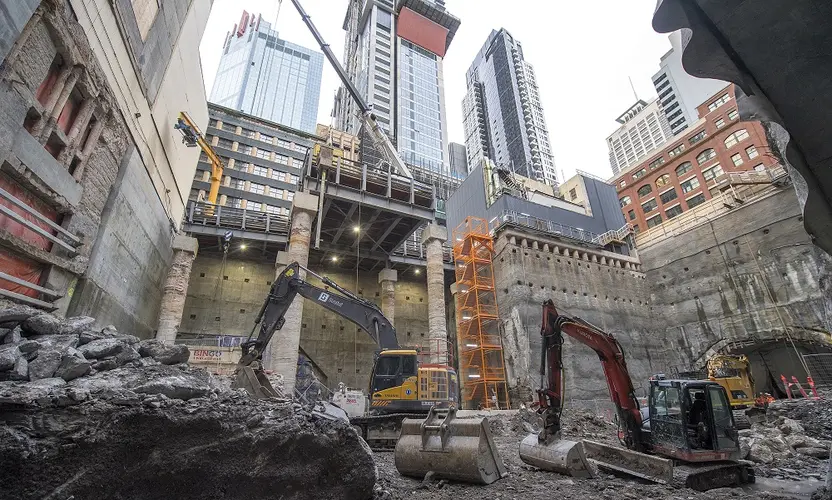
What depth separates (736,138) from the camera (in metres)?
42.4

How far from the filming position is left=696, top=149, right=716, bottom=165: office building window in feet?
146

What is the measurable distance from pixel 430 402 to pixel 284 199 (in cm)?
3519

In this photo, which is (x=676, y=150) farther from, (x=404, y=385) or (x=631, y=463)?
(x=631, y=463)

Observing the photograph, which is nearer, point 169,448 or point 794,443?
point 169,448

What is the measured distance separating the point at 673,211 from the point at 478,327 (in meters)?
41.7

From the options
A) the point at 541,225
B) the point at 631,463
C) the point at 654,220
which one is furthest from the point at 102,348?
the point at 654,220

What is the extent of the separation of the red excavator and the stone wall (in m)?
16.2

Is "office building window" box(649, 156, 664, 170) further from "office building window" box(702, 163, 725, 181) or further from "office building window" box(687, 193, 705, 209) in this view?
"office building window" box(687, 193, 705, 209)

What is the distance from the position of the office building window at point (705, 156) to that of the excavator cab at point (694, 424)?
50.4 m

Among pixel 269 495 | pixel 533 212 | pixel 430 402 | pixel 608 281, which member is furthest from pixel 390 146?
pixel 269 495

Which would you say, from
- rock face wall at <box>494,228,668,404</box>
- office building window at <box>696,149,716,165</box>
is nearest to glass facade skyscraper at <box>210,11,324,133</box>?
office building window at <box>696,149,716,165</box>

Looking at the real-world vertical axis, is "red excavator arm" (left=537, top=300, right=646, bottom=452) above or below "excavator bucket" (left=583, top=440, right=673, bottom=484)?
above

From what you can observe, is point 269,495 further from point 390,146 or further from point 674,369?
point 390,146

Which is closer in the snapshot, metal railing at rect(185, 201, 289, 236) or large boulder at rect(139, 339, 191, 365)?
large boulder at rect(139, 339, 191, 365)
